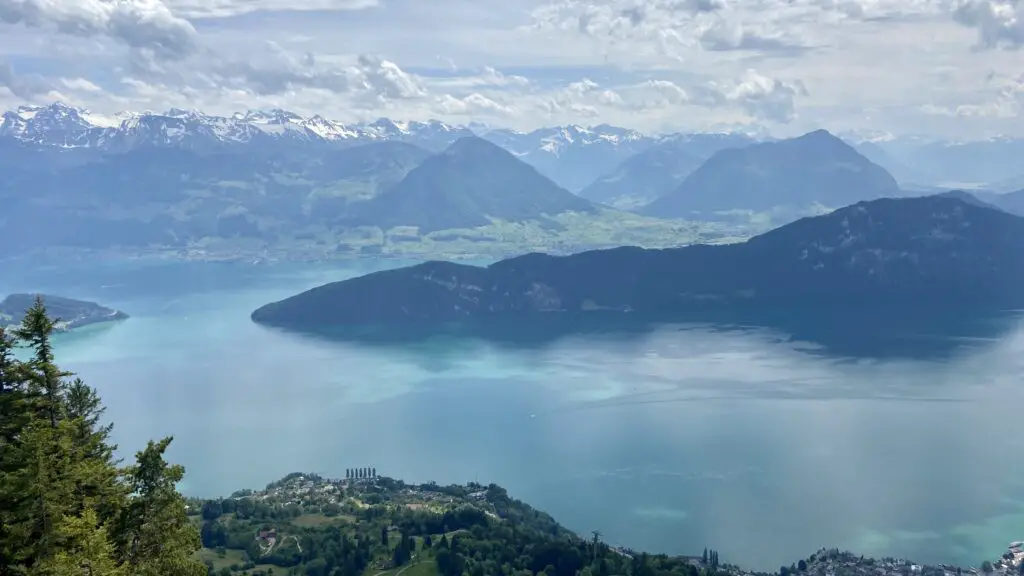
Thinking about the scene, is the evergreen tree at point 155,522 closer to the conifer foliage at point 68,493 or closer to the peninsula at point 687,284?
the conifer foliage at point 68,493

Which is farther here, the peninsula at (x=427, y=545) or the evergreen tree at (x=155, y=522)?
the peninsula at (x=427, y=545)

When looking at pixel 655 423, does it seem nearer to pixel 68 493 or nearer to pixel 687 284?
pixel 68 493

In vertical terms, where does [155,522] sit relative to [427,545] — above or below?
above

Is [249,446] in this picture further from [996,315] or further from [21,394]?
[996,315]

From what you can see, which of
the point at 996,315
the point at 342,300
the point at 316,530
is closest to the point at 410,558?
the point at 316,530

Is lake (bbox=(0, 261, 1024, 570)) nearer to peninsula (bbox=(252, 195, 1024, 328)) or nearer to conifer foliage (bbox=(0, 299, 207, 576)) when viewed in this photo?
peninsula (bbox=(252, 195, 1024, 328))

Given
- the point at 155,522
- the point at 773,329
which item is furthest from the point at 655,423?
the point at 155,522

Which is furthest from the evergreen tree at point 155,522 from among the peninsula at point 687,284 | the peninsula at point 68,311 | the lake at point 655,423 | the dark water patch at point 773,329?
the peninsula at point 68,311

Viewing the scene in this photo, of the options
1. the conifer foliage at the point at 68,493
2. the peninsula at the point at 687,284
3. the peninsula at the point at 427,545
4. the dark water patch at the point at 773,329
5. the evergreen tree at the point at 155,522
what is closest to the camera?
the conifer foliage at the point at 68,493
